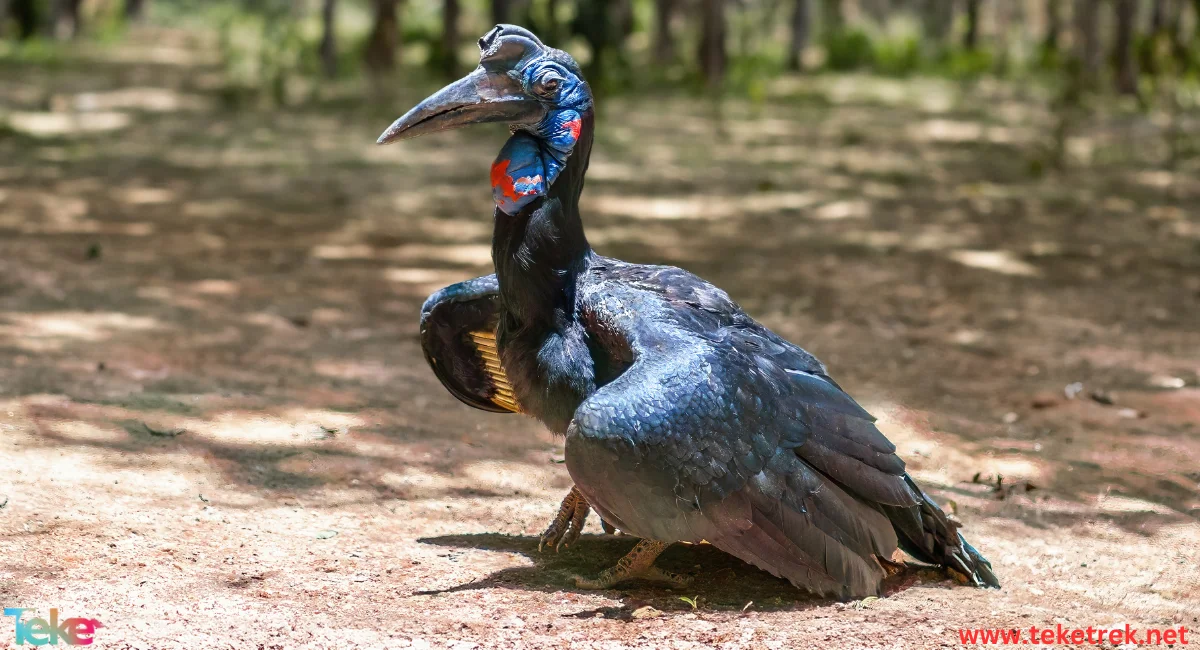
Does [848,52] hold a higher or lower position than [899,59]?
higher

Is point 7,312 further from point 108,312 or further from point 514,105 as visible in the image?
point 514,105

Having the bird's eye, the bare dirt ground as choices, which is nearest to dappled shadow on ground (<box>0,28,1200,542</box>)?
the bare dirt ground

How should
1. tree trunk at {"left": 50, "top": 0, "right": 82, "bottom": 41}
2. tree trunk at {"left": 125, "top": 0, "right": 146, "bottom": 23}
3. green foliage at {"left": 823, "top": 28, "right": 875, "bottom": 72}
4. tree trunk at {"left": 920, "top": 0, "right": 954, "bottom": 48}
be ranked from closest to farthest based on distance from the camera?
green foliage at {"left": 823, "top": 28, "right": 875, "bottom": 72}, tree trunk at {"left": 50, "top": 0, "right": 82, "bottom": 41}, tree trunk at {"left": 920, "top": 0, "right": 954, "bottom": 48}, tree trunk at {"left": 125, "top": 0, "right": 146, "bottom": 23}

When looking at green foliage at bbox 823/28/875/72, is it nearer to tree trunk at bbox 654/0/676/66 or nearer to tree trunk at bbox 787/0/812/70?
tree trunk at bbox 787/0/812/70

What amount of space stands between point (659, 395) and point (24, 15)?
19.6 meters

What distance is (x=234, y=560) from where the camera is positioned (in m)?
3.83

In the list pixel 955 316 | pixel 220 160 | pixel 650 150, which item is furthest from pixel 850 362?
pixel 220 160

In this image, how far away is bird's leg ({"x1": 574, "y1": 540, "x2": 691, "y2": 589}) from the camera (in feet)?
12.4

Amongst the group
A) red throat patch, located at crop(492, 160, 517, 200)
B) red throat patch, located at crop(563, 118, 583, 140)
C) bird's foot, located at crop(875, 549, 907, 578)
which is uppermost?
red throat patch, located at crop(563, 118, 583, 140)

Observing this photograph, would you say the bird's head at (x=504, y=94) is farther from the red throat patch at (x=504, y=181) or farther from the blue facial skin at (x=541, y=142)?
the red throat patch at (x=504, y=181)

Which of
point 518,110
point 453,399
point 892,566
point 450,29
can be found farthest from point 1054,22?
point 518,110

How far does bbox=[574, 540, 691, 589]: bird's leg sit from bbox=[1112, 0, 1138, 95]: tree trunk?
531 inches

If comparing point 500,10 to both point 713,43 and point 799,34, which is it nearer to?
point 713,43

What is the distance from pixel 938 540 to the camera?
3.94 metres
